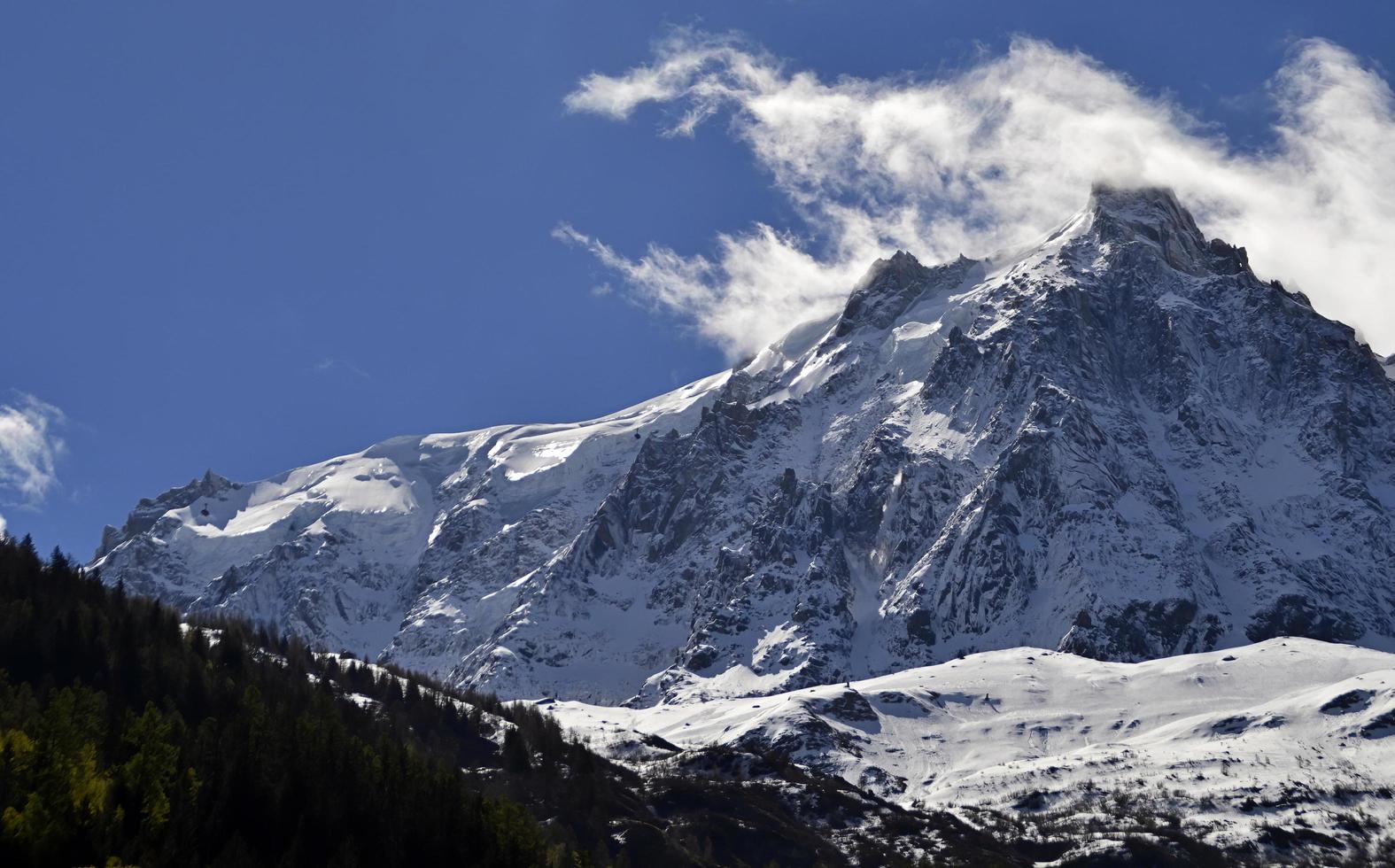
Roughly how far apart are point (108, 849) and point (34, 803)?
10.6m

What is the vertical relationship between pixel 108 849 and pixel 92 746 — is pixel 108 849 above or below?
below

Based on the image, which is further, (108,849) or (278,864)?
(278,864)

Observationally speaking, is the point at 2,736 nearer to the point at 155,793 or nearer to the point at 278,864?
the point at 155,793

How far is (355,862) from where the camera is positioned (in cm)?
19650

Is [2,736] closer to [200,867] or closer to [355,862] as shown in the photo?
[200,867]

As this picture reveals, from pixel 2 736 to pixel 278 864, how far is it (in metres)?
33.8

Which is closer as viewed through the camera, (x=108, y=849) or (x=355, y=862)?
(x=108, y=849)

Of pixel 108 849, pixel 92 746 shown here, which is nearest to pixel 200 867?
pixel 108 849

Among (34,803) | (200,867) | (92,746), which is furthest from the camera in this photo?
(92,746)

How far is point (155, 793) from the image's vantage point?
630 feet

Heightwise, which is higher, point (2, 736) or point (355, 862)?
point (2, 736)

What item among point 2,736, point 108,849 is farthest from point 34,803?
point 2,736

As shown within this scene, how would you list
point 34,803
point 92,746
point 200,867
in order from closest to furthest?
point 34,803 → point 200,867 → point 92,746

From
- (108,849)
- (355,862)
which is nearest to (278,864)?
(355,862)
